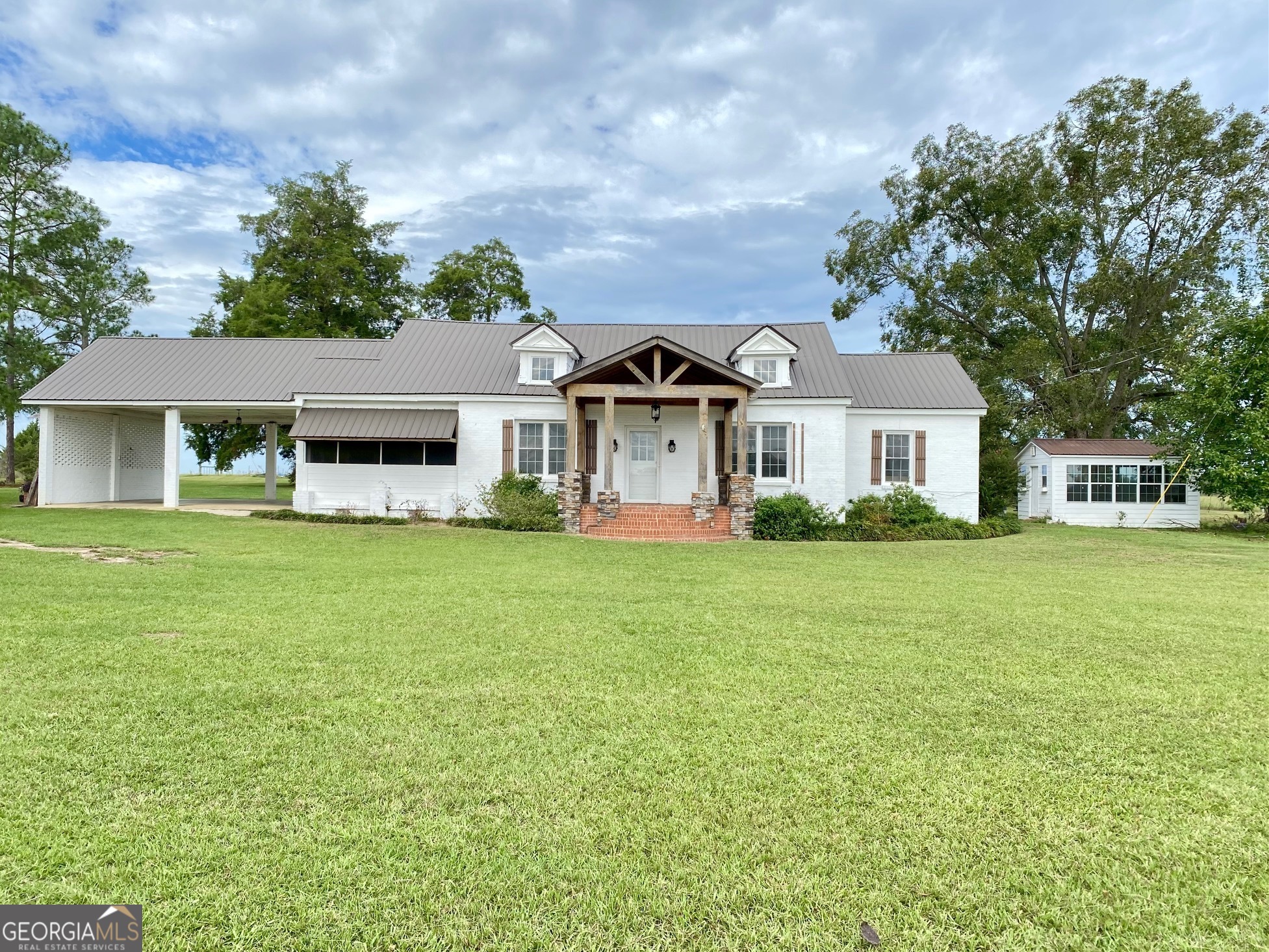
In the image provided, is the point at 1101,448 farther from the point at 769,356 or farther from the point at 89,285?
the point at 89,285

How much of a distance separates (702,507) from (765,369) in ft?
18.1

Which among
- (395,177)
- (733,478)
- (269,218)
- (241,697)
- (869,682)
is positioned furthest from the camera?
(269,218)

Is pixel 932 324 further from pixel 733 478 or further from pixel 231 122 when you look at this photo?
pixel 231 122

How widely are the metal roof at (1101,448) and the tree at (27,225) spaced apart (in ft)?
114

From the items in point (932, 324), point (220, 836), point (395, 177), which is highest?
point (395, 177)

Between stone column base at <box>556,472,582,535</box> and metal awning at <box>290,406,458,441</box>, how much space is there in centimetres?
362

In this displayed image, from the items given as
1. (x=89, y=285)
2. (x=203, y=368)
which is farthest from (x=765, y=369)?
(x=89, y=285)

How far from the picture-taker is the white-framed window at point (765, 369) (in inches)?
734

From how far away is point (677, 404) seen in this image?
55.8 feet

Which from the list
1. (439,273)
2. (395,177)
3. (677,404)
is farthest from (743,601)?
(439,273)

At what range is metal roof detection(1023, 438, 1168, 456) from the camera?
21.5 m

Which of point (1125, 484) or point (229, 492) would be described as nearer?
point (1125, 484)

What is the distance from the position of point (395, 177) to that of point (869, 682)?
2549 centimetres

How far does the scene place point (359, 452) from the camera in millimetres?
Answer: 17984
